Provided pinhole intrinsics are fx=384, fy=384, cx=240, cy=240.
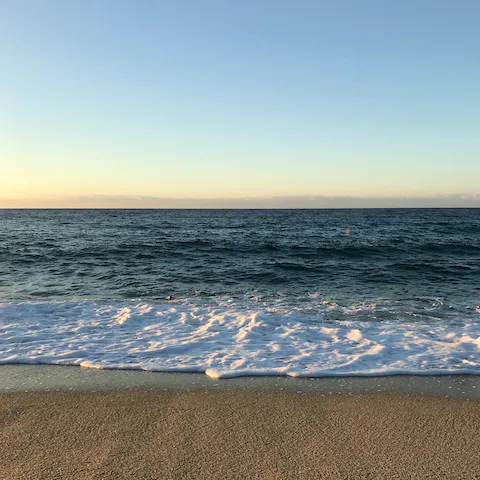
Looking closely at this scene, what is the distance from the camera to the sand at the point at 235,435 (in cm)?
295

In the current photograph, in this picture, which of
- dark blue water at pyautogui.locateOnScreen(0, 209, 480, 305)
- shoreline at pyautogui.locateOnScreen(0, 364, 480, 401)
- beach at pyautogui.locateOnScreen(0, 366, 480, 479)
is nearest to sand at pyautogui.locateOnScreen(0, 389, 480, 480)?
beach at pyautogui.locateOnScreen(0, 366, 480, 479)

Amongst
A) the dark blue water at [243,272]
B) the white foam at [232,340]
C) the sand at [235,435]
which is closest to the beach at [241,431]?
the sand at [235,435]

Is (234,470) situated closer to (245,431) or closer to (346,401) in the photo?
(245,431)

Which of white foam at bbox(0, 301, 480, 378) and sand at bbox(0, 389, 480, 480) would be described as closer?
sand at bbox(0, 389, 480, 480)

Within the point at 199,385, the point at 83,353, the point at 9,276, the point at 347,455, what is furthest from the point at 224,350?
the point at 9,276

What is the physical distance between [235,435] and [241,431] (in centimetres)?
9

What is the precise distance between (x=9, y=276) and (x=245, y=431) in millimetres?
12797

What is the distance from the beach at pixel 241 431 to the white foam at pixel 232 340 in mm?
665

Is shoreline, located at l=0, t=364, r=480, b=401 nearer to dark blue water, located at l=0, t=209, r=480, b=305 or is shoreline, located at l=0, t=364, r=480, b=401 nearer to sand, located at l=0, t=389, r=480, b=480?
sand, located at l=0, t=389, r=480, b=480

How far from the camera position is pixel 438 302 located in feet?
32.6

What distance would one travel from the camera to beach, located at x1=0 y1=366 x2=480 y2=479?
117 inches

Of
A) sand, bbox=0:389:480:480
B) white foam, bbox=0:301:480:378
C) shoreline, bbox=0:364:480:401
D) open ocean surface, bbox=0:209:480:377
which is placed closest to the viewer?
sand, bbox=0:389:480:480

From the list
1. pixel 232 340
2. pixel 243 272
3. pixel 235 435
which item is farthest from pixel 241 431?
pixel 243 272

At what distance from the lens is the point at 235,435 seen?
344cm
